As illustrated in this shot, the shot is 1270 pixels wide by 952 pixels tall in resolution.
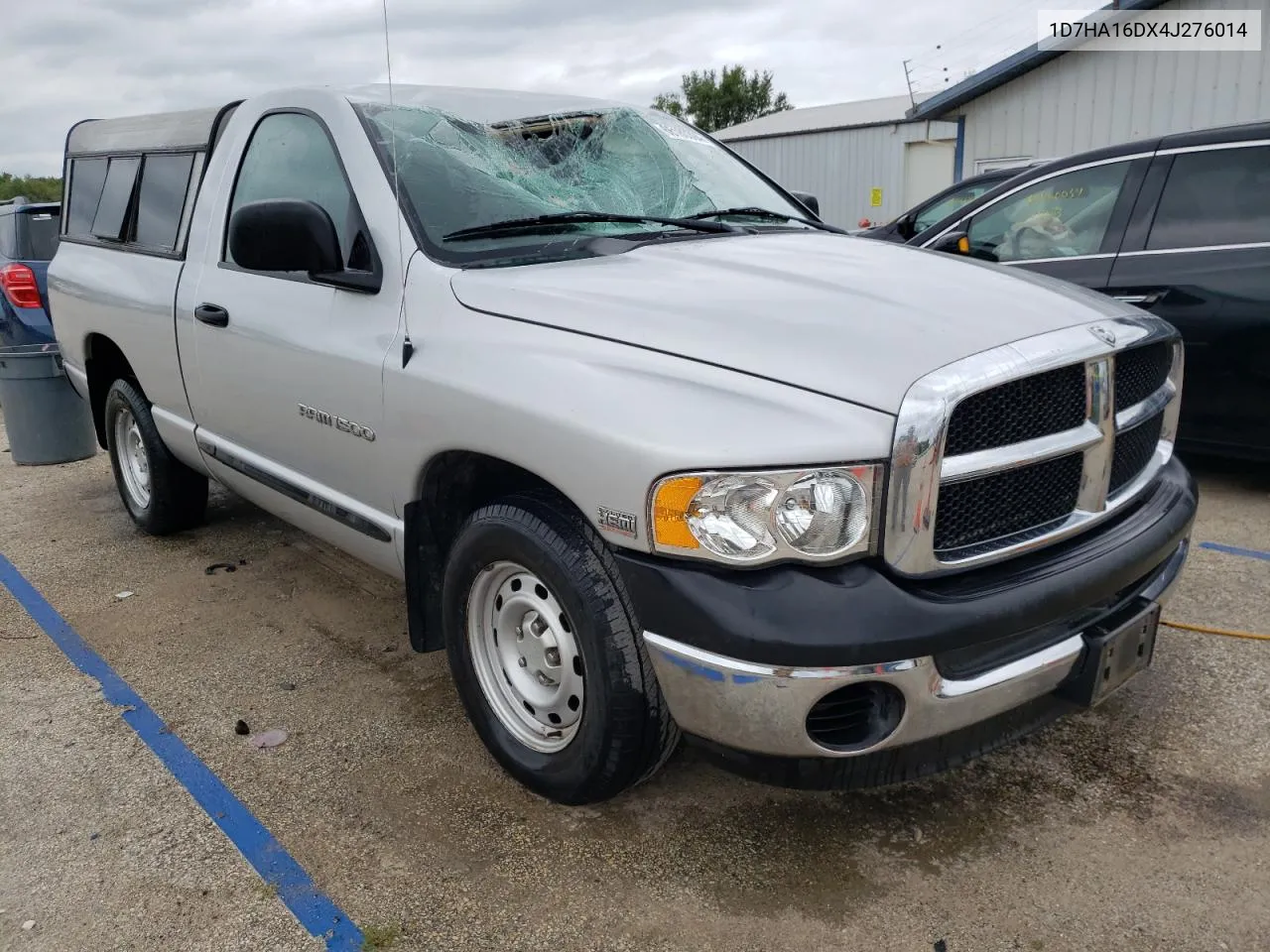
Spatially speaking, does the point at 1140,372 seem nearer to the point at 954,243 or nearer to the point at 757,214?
the point at 757,214

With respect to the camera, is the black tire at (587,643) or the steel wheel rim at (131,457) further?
the steel wheel rim at (131,457)

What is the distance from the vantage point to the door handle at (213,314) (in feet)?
11.9

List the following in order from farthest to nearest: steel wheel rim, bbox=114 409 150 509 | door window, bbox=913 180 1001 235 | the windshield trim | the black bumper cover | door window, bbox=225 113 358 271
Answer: door window, bbox=913 180 1001 235 < steel wheel rim, bbox=114 409 150 509 < door window, bbox=225 113 358 271 < the windshield trim < the black bumper cover

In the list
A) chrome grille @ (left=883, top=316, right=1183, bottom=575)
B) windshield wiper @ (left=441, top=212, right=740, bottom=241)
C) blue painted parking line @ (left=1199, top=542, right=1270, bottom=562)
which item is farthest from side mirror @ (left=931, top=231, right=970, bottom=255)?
chrome grille @ (left=883, top=316, right=1183, bottom=575)

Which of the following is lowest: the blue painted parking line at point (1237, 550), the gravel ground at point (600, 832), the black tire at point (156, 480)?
the gravel ground at point (600, 832)

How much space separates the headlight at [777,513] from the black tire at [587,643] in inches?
12.1

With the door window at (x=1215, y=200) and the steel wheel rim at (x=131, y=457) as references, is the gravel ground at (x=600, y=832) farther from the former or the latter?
the door window at (x=1215, y=200)

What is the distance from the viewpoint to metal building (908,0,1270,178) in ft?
41.2

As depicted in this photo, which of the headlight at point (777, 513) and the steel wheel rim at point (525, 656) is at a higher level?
the headlight at point (777, 513)

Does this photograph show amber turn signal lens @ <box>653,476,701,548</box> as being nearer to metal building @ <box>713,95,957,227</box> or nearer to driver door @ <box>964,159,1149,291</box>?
driver door @ <box>964,159,1149,291</box>

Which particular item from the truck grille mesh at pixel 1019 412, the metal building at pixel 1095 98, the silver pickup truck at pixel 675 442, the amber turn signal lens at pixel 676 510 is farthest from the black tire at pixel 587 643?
the metal building at pixel 1095 98

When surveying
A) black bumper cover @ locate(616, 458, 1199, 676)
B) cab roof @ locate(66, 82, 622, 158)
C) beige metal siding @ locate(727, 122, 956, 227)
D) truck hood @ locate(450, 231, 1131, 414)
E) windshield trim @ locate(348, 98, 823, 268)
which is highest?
beige metal siding @ locate(727, 122, 956, 227)

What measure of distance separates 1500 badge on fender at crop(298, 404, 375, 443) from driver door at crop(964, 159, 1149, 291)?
3.71 metres

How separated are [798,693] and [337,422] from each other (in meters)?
1.71
